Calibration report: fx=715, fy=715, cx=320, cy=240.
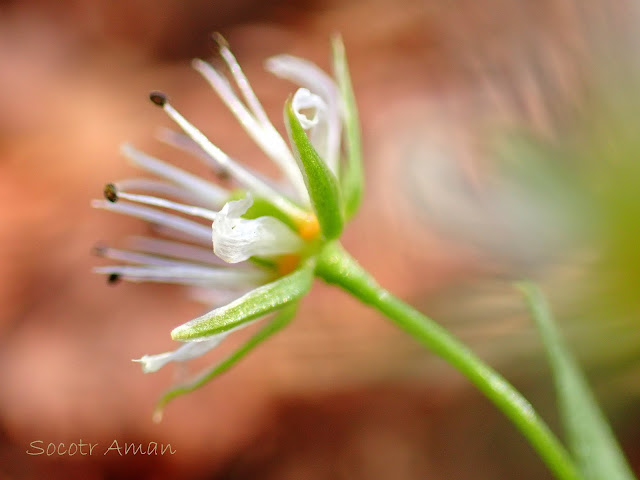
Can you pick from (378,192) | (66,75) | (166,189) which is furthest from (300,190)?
(66,75)

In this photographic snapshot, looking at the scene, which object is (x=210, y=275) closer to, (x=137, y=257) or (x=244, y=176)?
(x=244, y=176)

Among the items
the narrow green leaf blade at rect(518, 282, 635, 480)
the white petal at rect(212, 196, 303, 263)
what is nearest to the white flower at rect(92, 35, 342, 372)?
the white petal at rect(212, 196, 303, 263)

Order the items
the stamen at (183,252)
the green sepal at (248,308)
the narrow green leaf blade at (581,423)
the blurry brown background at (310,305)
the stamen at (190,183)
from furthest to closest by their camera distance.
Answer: the blurry brown background at (310,305)
the stamen at (183,252)
the stamen at (190,183)
the narrow green leaf blade at (581,423)
the green sepal at (248,308)

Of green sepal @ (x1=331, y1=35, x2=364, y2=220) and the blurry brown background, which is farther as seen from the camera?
the blurry brown background

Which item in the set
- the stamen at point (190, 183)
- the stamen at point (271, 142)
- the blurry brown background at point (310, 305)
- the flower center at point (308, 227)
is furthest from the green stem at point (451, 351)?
the blurry brown background at point (310, 305)

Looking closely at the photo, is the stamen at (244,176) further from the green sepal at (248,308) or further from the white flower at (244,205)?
the green sepal at (248,308)

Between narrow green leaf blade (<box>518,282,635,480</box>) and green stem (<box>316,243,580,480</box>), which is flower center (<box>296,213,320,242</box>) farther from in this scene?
narrow green leaf blade (<box>518,282,635,480</box>)

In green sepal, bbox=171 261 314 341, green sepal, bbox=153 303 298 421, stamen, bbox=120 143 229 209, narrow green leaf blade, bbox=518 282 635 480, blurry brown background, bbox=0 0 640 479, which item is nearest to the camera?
green sepal, bbox=171 261 314 341
